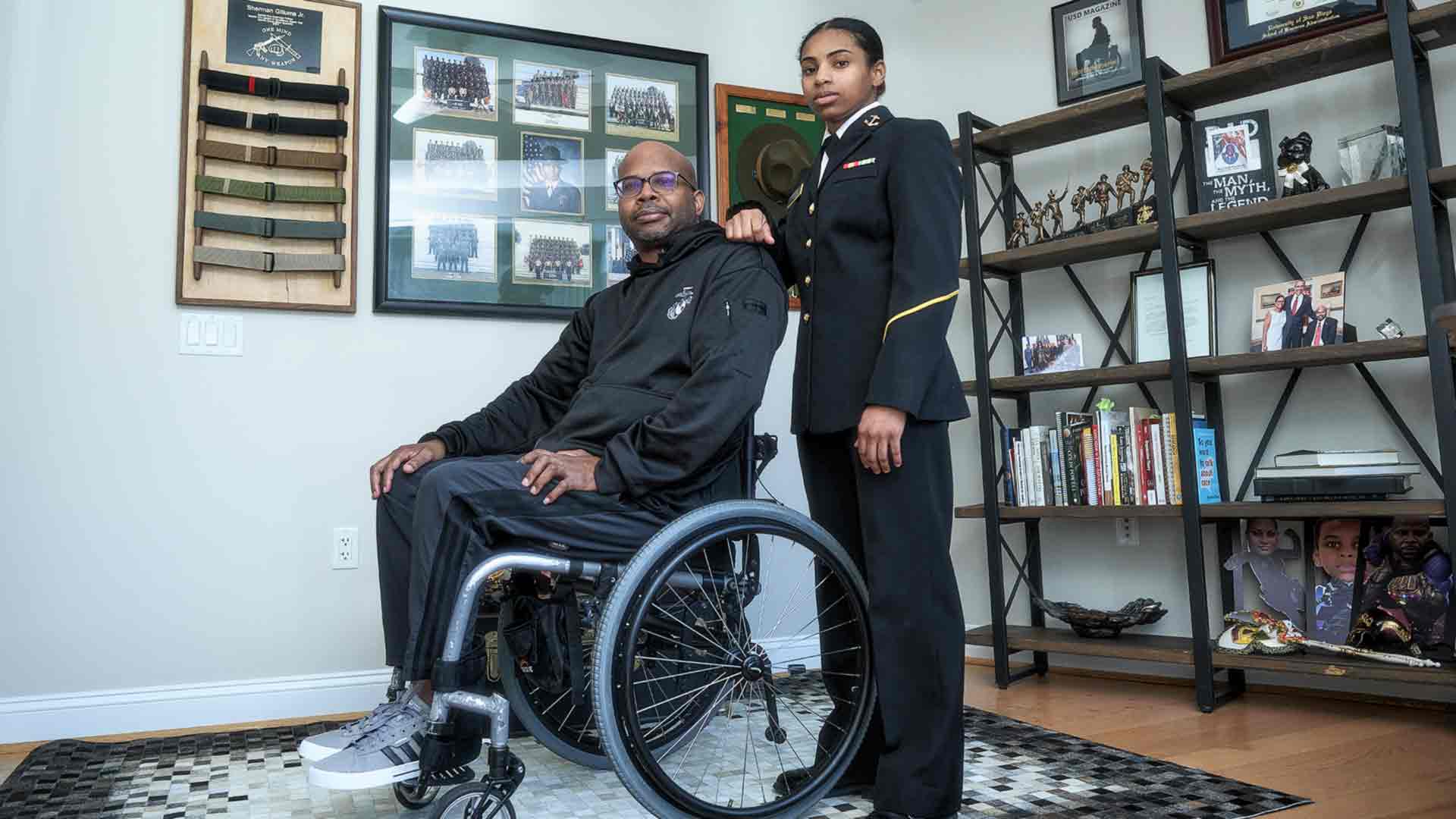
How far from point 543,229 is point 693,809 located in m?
1.87

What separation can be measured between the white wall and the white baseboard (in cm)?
3

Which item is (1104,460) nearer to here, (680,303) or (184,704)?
(680,303)

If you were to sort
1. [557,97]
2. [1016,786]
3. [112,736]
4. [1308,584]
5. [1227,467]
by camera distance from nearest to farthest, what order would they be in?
1. [1016,786]
2. [112,736]
3. [1308,584]
4. [1227,467]
5. [557,97]

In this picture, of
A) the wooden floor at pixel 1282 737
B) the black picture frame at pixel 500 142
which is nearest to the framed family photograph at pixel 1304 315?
the wooden floor at pixel 1282 737

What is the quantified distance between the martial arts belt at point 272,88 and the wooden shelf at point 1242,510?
2058 mm

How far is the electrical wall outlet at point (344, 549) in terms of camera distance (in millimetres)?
2531

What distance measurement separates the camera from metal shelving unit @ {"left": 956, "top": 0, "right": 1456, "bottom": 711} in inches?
83.8

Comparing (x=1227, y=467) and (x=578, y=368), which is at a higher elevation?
(x=578, y=368)

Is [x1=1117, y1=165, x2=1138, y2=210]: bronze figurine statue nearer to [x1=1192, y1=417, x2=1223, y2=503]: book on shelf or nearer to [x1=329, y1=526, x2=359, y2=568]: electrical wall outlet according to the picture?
[x1=1192, y1=417, x2=1223, y2=503]: book on shelf

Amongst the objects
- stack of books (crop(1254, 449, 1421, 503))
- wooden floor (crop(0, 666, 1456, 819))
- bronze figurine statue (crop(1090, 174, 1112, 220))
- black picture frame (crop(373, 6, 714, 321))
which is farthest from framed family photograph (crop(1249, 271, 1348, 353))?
black picture frame (crop(373, 6, 714, 321))

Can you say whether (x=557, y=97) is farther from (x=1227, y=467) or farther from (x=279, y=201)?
(x=1227, y=467)

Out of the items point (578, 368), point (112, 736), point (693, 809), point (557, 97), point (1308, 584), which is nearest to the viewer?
point (693, 809)

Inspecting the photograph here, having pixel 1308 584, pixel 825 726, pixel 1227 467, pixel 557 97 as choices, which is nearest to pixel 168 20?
pixel 557 97

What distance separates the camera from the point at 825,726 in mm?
1640
